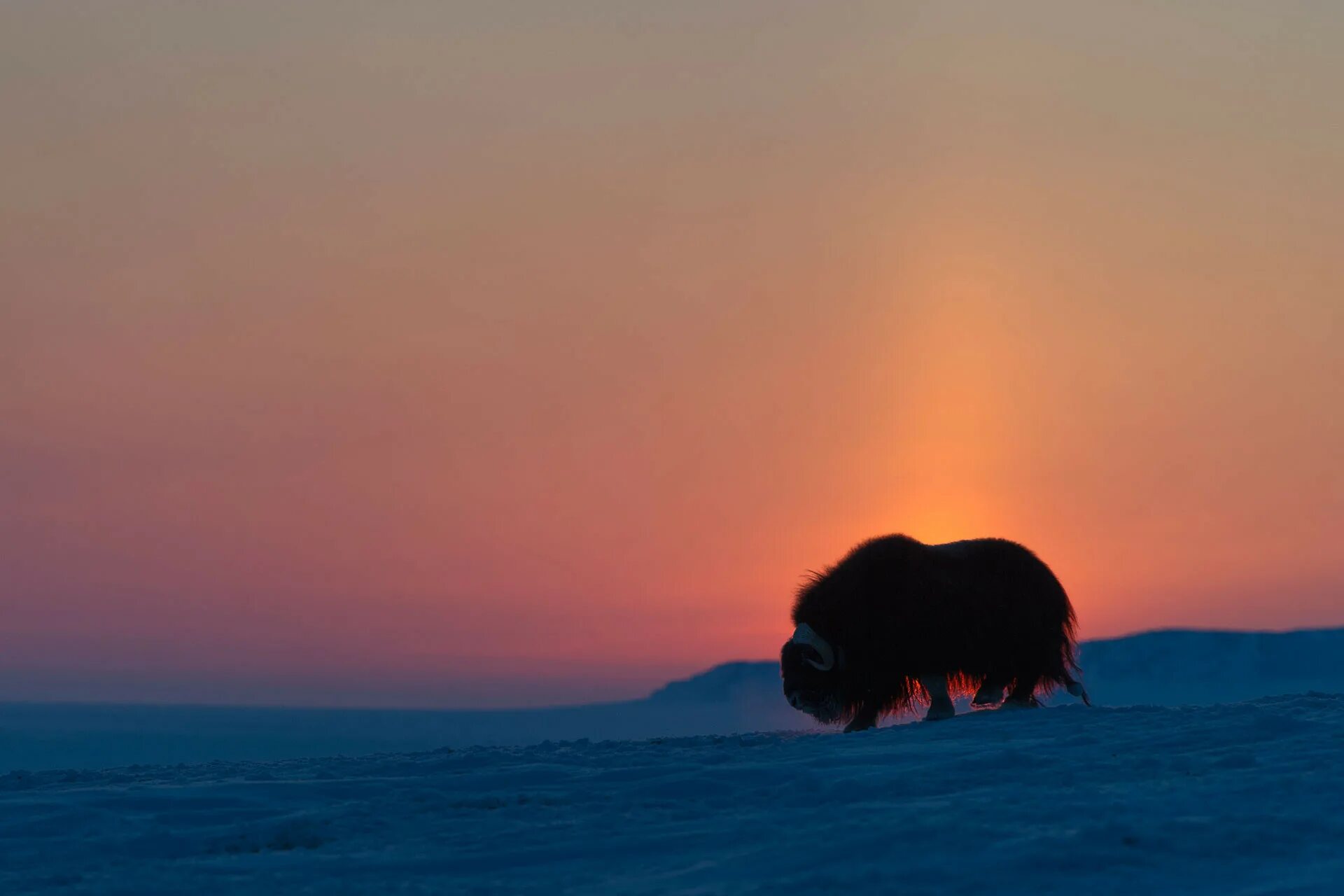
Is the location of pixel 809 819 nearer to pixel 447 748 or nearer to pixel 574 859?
pixel 574 859

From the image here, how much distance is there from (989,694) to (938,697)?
0.71 meters

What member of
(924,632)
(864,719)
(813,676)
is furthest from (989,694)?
(813,676)

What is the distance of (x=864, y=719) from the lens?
13.6m

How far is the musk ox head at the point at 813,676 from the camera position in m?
13.7

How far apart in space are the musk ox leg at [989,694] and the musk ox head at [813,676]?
141cm

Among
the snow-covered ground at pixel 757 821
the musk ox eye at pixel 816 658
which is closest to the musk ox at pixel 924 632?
the musk ox eye at pixel 816 658

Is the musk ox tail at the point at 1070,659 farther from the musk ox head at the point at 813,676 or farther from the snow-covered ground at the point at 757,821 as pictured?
the snow-covered ground at the point at 757,821

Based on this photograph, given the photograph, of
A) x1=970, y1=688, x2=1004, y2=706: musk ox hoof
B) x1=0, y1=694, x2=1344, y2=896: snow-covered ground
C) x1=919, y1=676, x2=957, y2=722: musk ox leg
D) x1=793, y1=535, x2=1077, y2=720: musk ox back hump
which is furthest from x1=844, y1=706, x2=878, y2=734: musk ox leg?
x1=0, y1=694, x2=1344, y2=896: snow-covered ground

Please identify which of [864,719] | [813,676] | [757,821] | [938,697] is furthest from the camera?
[813,676]

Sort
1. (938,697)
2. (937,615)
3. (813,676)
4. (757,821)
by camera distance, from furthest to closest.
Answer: (813,676), (938,697), (937,615), (757,821)

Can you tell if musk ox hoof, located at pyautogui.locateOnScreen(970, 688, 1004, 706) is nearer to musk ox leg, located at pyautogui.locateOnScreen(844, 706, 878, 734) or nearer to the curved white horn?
musk ox leg, located at pyautogui.locateOnScreen(844, 706, 878, 734)

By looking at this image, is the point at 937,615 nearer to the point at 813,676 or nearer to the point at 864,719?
the point at 864,719

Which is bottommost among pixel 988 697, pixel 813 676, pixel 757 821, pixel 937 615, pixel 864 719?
pixel 757 821

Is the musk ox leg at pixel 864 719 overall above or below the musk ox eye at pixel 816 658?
below
